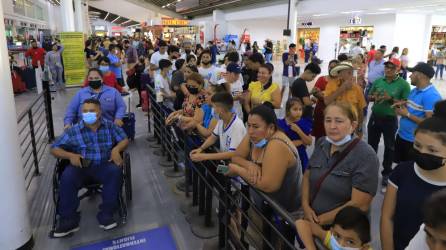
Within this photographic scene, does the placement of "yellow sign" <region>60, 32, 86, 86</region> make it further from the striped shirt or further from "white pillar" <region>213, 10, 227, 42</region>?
"white pillar" <region>213, 10, 227, 42</region>

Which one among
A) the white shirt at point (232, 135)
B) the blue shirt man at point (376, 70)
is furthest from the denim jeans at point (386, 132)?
the blue shirt man at point (376, 70)

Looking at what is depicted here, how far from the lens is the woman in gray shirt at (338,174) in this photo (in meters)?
1.78

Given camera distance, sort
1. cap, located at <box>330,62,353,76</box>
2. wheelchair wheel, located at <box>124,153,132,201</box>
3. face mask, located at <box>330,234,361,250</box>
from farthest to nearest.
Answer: cap, located at <box>330,62,353,76</box> < wheelchair wheel, located at <box>124,153,132,201</box> < face mask, located at <box>330,234,361,250</box>

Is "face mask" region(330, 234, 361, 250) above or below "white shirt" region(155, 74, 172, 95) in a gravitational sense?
below

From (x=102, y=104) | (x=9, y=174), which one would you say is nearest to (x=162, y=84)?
(x=102, y=104)

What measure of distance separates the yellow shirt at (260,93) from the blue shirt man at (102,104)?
1.74 metres

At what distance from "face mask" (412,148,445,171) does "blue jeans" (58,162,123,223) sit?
262 cm

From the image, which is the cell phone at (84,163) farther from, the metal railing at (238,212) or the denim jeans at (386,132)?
the denim jeans at (386,132)

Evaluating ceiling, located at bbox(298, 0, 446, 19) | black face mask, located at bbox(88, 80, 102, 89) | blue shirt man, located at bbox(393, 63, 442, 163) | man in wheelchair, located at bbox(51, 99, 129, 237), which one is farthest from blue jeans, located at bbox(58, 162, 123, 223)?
ceiling, located at bbox(298, 0, 446, 19)

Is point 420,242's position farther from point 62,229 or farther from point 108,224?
point 62,229

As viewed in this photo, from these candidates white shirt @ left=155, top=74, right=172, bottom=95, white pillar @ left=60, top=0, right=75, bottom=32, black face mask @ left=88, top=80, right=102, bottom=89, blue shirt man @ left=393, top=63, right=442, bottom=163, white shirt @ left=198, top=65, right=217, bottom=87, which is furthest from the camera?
white pillar @ left=60, top=0, right=75, bottom=32

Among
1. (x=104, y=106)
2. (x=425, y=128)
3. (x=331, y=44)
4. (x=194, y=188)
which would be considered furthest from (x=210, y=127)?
(x=331, y=44)

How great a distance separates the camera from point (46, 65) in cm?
1155

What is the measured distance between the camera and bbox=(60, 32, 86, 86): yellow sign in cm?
1170
